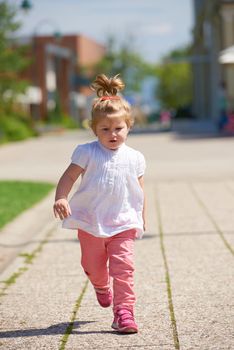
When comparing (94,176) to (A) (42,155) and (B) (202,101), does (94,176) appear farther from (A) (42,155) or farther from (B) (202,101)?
(B) (202,101)

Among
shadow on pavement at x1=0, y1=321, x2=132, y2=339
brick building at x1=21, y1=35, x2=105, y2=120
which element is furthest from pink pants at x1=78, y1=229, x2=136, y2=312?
brick building at x1=21, y1=35, x2=105, y2=120

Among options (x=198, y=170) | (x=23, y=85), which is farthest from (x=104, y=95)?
(x=23, y=85)

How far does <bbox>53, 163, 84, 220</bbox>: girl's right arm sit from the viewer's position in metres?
5.66

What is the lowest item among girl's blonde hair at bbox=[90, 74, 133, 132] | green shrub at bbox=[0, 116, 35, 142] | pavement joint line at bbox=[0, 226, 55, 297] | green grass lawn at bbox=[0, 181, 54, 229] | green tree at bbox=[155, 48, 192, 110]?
green tree at bbox=[155, 48, 192, 110]

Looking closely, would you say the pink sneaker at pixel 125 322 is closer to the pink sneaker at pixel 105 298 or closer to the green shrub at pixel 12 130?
the pink sneaker at pixel 105 298

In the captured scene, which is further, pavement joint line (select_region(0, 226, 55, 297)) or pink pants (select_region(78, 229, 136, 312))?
pavement joint line (select_region(0, 226, 55, 297))

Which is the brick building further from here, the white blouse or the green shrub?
the white blouse

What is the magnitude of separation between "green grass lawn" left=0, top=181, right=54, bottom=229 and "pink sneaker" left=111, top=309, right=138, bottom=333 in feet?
19.2

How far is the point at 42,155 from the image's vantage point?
28312 mm

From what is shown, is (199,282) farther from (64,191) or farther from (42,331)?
(64,191)

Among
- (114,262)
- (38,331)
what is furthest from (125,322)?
(38,331)

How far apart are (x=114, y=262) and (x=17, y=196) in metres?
9.45

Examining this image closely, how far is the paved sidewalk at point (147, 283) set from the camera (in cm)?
560

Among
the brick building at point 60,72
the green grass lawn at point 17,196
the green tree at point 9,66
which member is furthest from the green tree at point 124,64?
the green grass lawn at point 17,196
